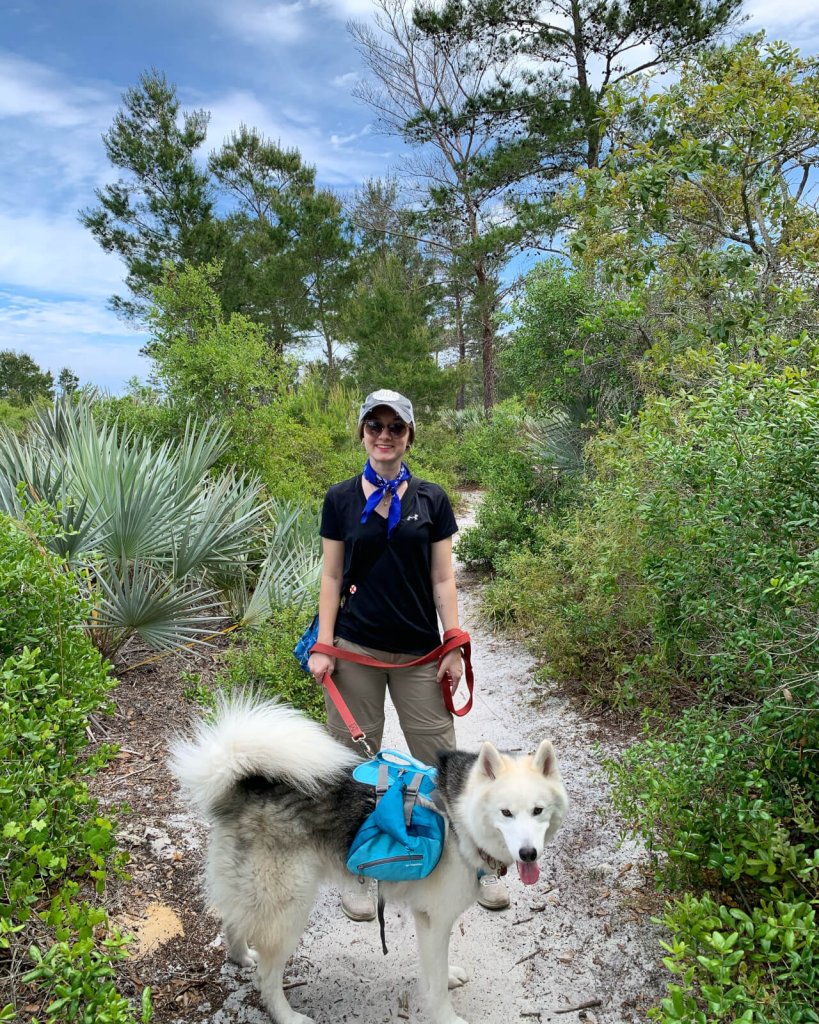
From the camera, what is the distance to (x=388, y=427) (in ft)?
9.32

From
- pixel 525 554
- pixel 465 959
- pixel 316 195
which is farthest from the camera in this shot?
pixel 316 195

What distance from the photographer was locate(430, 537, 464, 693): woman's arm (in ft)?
9.64

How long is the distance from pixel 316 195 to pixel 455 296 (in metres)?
5.98

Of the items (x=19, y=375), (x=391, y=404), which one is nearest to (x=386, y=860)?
(x=391, y=404)

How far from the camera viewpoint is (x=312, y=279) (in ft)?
75.1

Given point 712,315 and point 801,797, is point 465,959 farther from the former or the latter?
point 712,315

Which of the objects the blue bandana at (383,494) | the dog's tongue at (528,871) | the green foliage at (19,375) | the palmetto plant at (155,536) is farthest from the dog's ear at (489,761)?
the green foliage at (19,375)

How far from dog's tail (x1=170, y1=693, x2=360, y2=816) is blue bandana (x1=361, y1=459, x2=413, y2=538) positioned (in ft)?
3.10

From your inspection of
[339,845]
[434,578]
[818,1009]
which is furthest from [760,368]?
[339,845]

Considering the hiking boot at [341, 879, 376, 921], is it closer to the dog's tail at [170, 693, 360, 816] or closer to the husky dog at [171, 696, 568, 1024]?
the husky dog at [171, 696, 568, 1024]

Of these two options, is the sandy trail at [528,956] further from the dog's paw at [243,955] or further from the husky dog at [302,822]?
the husky dog at [302,822]

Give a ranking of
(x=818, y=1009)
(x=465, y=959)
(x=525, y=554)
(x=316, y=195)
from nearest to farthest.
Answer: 1. (x=818, y=1009)
2. (x=465, y=959)
3. (x=525, y=554)
4. (x=316, y=195)

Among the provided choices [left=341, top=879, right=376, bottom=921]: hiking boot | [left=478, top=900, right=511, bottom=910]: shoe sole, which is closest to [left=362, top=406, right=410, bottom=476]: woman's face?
[left=341, top=879, right=376, bottom=921]: hiking boot

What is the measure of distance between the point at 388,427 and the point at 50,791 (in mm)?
1873
